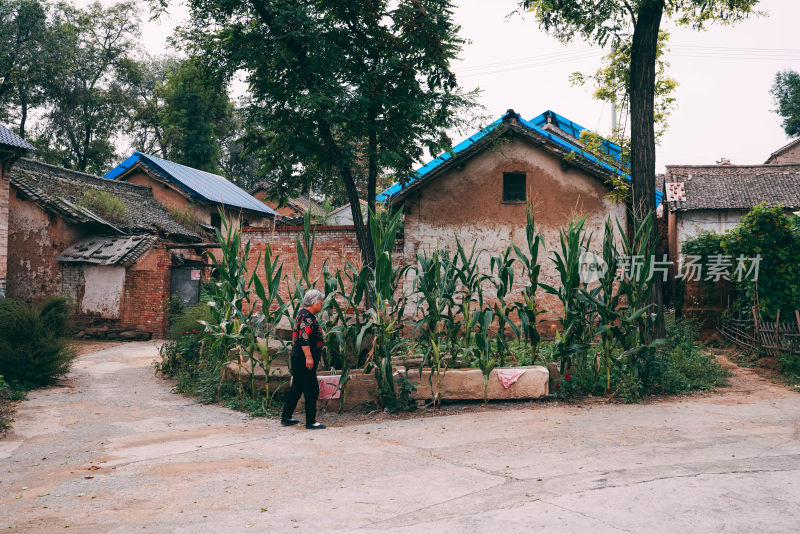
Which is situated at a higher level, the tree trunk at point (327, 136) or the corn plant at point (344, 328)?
the tree trunk at point (327, 136)

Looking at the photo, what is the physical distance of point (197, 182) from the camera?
94.2 ft

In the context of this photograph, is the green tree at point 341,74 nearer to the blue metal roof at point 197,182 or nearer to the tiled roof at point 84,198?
the tiled roof at point 84,198

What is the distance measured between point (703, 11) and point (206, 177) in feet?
83.5

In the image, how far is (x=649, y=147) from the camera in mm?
10398

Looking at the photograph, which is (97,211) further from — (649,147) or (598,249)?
(649,147)

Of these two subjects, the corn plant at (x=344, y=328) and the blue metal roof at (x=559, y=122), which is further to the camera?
the blue metal roof at (x=559, y=122)

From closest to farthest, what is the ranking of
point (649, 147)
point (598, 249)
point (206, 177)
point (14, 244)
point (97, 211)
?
point (649, 147)
point (598, 249)
point (14, 244)
point (97, 211)
point (206, 177)

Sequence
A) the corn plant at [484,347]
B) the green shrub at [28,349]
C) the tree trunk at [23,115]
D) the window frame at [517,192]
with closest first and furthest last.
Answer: the corn plant at [484,347]
the green shrub at [28,349]
the window frame at [517,192]
the tree trunk at [23,115]

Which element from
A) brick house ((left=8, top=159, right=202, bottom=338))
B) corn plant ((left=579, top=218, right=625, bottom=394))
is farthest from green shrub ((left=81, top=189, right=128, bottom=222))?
corn plant ((left=579, top=218, right=625, bottom=394))

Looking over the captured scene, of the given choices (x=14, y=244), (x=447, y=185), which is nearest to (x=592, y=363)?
(x=447, y=185)

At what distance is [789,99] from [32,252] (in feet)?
148

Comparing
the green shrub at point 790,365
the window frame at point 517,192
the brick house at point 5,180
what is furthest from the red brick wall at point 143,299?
the green shrub at point 790,365

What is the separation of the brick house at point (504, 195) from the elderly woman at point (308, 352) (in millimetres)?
7907

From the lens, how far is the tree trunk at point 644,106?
10.4 m
